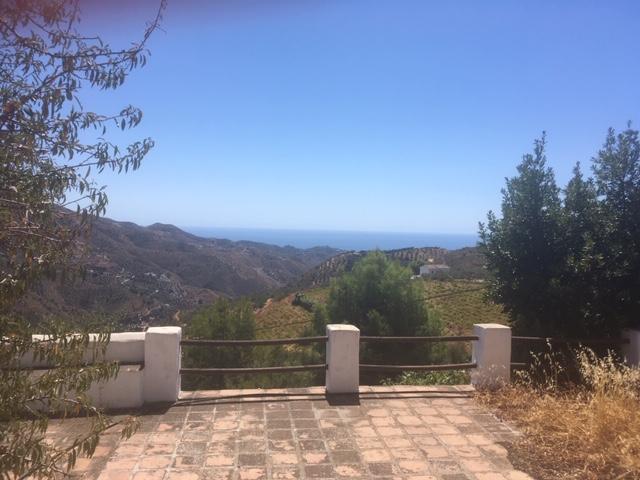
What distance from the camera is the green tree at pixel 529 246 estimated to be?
8.43 m

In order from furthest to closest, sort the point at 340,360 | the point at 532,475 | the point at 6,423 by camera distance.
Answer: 1. the point at 340,360
2. the point at 532,475
3. the point at 6,423

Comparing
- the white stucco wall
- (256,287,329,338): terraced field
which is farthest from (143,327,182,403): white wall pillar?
(256,287,329,338): terraced field

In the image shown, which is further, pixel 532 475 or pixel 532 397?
pixel 532 397

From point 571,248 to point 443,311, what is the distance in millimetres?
20684

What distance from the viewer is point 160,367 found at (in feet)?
20.7

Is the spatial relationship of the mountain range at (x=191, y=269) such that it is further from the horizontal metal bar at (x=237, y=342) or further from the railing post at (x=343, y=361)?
the railing post at (x=343, y=361)

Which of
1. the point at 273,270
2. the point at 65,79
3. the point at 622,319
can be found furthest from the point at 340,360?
the point at 273,270

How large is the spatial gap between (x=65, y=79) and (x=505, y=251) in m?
7.72

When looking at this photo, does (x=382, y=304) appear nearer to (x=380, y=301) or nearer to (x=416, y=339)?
(x=380, y=301)

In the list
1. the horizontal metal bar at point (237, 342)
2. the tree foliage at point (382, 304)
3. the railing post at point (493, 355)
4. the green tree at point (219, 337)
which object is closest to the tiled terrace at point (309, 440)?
the railing post at point (493, 355)

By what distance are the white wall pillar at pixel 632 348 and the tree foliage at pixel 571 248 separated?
0.41 m

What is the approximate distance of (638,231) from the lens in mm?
7949

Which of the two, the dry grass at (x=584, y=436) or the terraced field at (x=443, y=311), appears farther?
the terraced field at (x=443, y=311)

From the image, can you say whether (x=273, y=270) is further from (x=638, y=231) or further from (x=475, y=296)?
(x=638, y=231)
